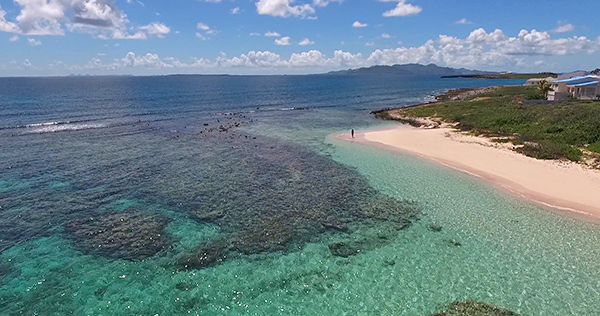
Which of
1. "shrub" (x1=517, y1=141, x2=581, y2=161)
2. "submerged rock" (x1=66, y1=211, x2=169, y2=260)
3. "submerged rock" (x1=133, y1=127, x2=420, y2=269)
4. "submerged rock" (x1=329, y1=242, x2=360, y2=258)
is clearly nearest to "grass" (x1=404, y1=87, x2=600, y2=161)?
"shrub" (x1=517, y1=141, x2=581, y2=161)

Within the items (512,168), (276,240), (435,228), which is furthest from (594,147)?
(276,240)

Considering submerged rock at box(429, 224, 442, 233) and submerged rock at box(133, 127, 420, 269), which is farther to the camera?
submerged rock at box(429, 224, 442, 233)

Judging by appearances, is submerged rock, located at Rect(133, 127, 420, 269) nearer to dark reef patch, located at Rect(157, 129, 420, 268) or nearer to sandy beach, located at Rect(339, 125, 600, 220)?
dark reef patch, located at Rect(157, 129, 420, 268)

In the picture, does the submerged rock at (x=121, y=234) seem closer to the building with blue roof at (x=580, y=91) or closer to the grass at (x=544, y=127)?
the grass at (x=544, y=127)

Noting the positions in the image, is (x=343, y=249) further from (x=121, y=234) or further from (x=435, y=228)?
(x=121, y=234)

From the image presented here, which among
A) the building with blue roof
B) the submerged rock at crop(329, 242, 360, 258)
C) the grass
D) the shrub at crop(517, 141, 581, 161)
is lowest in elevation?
the submerged rock at crop(329, 242, 360, 258)

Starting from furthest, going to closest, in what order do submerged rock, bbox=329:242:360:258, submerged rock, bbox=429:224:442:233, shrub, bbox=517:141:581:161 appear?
shrub, bbox=517:141:581:161 < submerged rock, bbox=429:224:442:233 < submerged rock, bbox=329:242:360:258

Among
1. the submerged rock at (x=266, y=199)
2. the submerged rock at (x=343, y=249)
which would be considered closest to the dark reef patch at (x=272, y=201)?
the submerged rock at (x=266, y=199)

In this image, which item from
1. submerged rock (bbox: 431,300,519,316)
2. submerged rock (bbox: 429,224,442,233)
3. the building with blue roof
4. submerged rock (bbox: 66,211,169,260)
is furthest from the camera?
the building with blue roof
